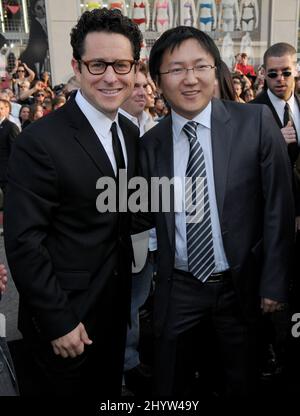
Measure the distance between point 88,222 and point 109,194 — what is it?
0.48 feet

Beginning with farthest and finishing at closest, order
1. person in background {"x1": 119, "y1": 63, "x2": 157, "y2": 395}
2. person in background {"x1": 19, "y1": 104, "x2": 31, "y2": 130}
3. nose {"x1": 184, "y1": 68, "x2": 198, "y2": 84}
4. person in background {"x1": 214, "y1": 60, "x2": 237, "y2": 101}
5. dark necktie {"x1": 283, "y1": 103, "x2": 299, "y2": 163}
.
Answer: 1. person in background {"x1": 19, "y1": 104, "x2": 31, "y2": 130}
2. dark necktie {"x1": 283, "y1": 103, "x2": 299, "y2": 163}
3. person in background {"x1": 214, "y1": 60, "x2": 237, "y2": 101}
4. person in background {"x1": 119, "y1": 63, "x2": 157, "y2": 395}
5. nose {"x1": 184, "y1": 68, "x2": 198, "y2": 84}

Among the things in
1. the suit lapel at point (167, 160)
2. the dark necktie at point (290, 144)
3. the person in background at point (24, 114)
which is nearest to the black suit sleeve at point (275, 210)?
the suit lapel at point (167, 160)

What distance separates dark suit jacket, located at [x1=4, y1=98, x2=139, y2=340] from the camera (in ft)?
5.18

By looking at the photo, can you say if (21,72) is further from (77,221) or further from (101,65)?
(77,221)

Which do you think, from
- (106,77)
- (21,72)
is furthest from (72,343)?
(21,72)

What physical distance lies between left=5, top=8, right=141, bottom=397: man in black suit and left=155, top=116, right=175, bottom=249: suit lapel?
12cm

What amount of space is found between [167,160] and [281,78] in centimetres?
179

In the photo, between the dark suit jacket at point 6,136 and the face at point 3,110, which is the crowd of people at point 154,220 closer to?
the dark suit jacket at point 6,136

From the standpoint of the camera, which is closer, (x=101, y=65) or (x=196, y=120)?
(x=101, y=65)

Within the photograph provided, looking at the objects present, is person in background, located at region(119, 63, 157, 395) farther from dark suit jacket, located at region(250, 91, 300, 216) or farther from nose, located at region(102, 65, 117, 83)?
nose, located at region(102, 65, 117, 83)

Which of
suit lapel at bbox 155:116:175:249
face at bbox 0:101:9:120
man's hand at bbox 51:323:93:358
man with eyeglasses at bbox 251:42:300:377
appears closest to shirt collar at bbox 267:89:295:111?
man with eyeglasses at bbox 251:42:300:377

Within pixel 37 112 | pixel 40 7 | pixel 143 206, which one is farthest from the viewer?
pixel 40 7

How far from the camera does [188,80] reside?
71.1 inches
